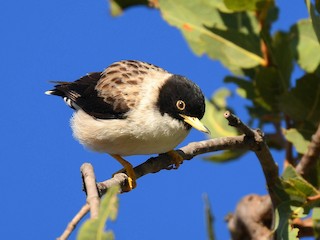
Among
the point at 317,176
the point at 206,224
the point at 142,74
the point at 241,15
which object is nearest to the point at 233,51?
the point at 241,15

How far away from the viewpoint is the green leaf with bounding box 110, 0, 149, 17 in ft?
25.6

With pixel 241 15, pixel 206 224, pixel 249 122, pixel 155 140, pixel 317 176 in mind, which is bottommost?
pixel 206 224

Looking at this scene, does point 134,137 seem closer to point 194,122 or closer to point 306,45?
point 194,122

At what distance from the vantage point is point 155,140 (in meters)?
5.86

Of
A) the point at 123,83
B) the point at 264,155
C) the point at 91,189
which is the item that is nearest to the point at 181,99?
the point at 123,83

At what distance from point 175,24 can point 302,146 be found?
5.22 ft

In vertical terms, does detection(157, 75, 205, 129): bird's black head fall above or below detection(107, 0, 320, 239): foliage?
below

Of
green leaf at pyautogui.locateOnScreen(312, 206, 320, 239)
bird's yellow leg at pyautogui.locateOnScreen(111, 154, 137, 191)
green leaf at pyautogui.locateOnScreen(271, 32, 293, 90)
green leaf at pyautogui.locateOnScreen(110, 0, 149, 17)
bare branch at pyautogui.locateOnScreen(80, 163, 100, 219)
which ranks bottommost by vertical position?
bare branch at pyautogui.locateOnScreen(80, 163, 100, 219)

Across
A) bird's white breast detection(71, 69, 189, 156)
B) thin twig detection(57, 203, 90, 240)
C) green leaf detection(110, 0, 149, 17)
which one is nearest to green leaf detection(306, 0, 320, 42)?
bird's white breast detection(71, 69, 189, 156)

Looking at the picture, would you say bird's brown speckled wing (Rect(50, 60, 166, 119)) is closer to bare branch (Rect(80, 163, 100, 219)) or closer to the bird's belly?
the bird's belly

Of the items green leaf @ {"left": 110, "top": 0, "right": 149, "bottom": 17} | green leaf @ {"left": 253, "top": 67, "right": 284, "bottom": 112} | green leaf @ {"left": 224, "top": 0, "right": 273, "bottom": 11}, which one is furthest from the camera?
green leaf @ {"left": 110, "top": 0, "right": 149, "bottom": 17}

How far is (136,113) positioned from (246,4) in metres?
→ 1.41

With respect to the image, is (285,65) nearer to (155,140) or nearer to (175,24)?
(175,24)

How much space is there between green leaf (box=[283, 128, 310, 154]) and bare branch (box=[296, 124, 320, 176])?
1.06 ft
